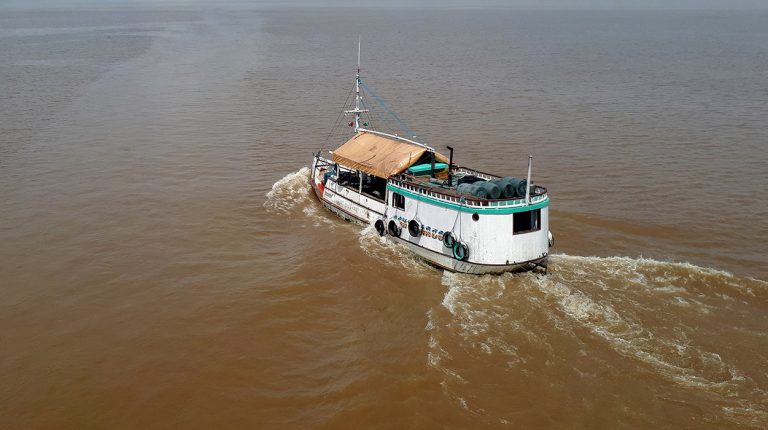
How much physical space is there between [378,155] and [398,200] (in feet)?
8.12

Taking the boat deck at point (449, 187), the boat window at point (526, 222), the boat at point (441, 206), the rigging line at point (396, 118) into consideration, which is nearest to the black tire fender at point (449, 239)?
the boat at point (441, 206)

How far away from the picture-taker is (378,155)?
21.8 metres

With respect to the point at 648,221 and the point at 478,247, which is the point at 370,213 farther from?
the point at 648,221

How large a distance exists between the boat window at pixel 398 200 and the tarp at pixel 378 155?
791 mm

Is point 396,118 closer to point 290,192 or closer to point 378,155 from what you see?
point 290,192

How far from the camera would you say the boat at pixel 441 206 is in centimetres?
1719

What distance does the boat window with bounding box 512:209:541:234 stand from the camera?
1712cm

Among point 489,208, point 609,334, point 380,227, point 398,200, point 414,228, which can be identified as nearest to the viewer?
point 609,334

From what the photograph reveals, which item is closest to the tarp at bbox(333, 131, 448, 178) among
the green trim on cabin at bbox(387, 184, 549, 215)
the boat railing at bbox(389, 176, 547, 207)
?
the boat railing at bbox(389, 176, 547, 207)

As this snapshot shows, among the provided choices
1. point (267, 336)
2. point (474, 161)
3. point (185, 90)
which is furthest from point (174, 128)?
point (267, 336)

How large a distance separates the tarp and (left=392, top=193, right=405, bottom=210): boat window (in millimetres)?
791

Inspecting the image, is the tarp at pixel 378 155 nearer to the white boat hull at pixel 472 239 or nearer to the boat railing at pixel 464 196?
the boat railing at pixel 464 196

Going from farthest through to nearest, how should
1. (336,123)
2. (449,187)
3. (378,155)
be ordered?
(336,123), (378,155), (449,187)

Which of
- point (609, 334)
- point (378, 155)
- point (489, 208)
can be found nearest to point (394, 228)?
point (378, 155)
